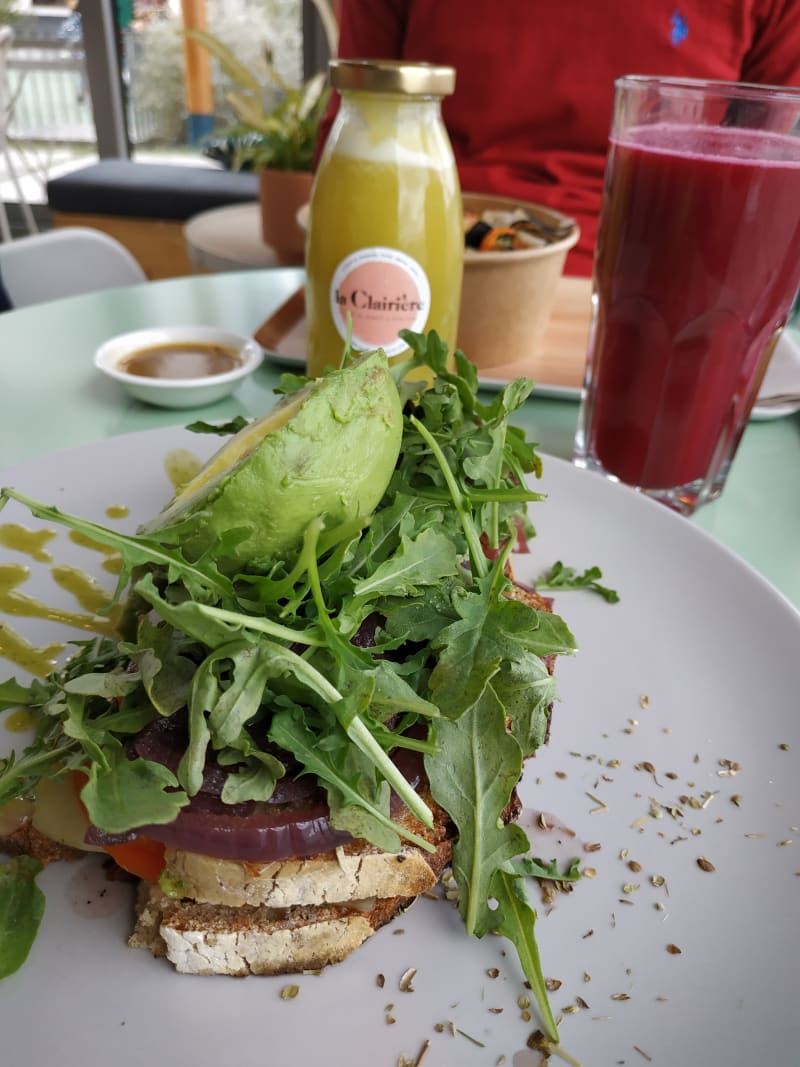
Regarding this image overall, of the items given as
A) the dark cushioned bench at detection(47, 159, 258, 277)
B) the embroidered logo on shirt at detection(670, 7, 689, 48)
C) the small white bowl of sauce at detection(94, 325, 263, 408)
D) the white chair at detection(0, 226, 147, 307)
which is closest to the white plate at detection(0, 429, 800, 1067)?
the small white bowl of sauce at detection(94, 325, 263, 408)

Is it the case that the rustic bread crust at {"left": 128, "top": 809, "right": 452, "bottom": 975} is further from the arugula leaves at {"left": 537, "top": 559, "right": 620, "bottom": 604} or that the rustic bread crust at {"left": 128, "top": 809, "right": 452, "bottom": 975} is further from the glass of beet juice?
the glass of beet juice

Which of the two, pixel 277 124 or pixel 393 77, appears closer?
pixel 393 77

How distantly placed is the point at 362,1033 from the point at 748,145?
1.40m

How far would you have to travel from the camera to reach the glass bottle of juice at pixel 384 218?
145 cm

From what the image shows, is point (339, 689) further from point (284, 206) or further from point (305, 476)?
point (284, 206)

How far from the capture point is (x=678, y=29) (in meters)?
2.96

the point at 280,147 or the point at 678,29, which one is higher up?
the point at 678,29

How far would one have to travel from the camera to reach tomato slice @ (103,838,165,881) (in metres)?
0.86

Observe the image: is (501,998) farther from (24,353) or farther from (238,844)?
(24,353)

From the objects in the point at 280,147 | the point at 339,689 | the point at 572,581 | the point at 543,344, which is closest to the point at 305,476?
the point at 339,689

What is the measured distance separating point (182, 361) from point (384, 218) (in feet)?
2.15

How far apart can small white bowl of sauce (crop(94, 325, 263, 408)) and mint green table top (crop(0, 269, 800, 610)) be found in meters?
0.06

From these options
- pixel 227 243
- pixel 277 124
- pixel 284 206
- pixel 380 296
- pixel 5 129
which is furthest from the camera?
pixel 5 129

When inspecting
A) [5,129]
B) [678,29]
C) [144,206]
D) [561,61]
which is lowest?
[144,206]
